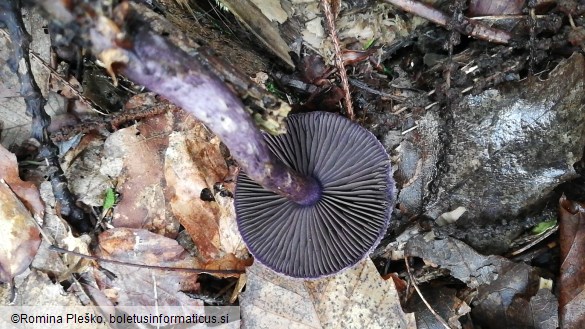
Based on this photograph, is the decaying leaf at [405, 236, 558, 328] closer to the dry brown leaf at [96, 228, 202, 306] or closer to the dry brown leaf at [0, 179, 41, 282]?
the dry brown leaf at [96, 228, 202, 306]

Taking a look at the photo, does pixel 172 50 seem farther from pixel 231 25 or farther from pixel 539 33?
pixel 539 33

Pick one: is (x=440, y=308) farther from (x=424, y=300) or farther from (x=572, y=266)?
(x=572, y=266)

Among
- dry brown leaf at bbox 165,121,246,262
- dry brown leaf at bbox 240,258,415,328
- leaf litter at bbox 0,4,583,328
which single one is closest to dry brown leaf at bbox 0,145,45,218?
leaf litter at bbox 0,4,583,328

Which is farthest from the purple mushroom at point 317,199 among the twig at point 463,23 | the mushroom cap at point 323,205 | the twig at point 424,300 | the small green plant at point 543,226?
the small green plant at point 543,226

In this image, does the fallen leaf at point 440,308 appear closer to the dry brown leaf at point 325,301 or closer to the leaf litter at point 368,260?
the leaf litter at point 368,260

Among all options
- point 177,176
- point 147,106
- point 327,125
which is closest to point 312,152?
point 327,125

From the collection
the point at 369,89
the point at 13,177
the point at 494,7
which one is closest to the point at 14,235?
the point at 13,177

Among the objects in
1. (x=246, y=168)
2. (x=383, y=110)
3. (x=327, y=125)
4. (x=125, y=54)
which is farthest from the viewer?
(x=383, y=110)
